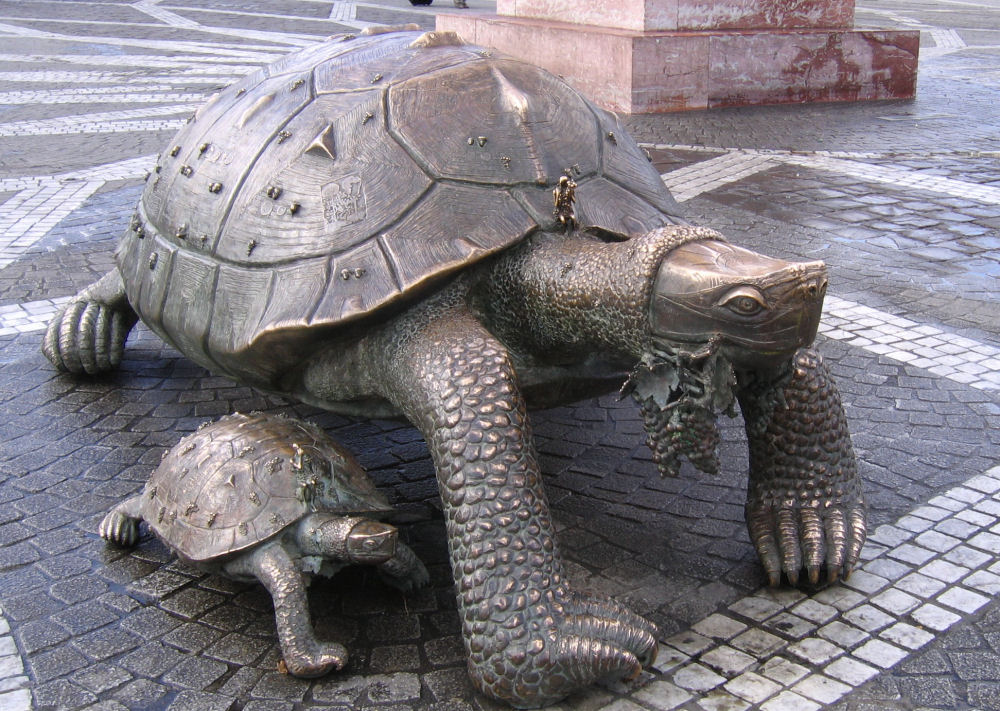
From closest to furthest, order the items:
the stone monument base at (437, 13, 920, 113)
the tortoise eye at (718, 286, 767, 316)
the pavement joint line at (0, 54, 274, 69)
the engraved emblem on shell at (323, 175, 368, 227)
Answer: the tortoise eye at (718, 286, 767, 316) → the engraved emblem on shell at (323, 175, 368, 227) → the stone monument base at (437, 13, 920, 113) → the pavement joint line at (0, 54, 274, 69)

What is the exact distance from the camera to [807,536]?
349 cm

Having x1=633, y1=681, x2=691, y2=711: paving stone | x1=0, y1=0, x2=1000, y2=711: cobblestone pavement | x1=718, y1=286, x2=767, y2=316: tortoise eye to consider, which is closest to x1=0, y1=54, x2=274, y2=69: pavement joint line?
x1=0, y1=0, x2=1000, y2=711: cobblestone pavement

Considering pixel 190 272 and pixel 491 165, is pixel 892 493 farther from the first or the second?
pixel 190 272

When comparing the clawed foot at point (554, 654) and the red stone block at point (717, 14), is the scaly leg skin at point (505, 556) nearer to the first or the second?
the clawed foot at point (554, 654)

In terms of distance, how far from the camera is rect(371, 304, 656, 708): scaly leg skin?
111 inches

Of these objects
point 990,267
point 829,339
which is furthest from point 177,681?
Answer: point 990,267

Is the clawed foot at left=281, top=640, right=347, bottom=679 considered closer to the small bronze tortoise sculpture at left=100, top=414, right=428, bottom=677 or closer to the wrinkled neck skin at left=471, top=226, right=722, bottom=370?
the small bronze tortoise sculpture at left=100, top=414, right=428, bottom=677

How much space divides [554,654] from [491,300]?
130 centimetres

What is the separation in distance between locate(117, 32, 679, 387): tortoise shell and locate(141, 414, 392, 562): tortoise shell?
38cm

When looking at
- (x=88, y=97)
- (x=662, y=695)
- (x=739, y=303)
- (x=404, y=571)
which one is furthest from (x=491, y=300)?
(x=88, y=97)

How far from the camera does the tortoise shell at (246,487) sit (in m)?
3.16

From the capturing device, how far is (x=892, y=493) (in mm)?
4059

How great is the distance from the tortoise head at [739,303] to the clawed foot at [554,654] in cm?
82

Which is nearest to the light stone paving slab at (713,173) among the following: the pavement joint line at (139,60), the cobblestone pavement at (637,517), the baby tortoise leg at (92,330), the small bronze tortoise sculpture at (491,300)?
the cobblestone pavement at (637,517)
